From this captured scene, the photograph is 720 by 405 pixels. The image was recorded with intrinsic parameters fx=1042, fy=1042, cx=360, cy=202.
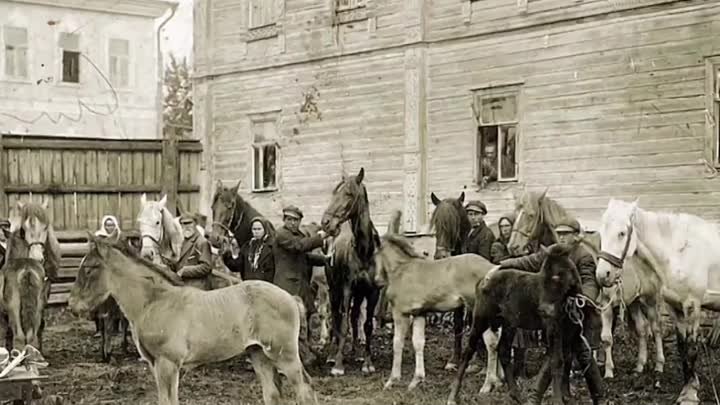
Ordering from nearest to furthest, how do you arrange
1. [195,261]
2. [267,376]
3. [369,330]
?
[267,376] < [369,330] < [195,261]

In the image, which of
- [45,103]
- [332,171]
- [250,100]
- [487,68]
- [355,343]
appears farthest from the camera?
[45,103]

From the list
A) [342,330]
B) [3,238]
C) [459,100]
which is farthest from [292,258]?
[459,100]

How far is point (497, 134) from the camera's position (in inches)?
733

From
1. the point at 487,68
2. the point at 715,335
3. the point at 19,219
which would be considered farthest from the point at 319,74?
the point at 715,335

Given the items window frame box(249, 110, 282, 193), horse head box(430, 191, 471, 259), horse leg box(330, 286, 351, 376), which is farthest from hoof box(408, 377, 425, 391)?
window frame box(249, 110, 282, 193)

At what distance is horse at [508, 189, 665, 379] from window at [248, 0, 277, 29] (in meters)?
11.4

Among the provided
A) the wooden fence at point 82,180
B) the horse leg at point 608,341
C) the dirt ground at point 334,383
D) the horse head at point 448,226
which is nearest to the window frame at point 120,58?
the wooden fence at point 82,180

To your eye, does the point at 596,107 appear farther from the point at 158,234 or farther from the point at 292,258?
the point at 158,234

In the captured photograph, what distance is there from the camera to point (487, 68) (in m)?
18.6

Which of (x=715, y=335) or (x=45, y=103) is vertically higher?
(x=45, y=103)

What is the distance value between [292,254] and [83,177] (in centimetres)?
1040

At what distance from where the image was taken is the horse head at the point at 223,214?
13.8 metres

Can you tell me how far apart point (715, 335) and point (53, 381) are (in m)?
7.95

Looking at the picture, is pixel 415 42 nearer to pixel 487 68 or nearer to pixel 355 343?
pixel 487 68
